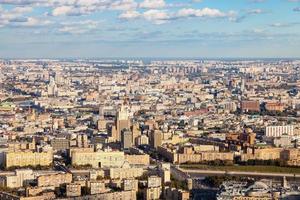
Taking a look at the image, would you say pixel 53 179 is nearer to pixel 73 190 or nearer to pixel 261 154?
pixel 73 190

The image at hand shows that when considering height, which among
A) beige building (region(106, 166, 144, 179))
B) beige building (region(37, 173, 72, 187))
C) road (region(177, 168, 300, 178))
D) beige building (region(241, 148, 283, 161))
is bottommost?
road (region(177, 168, 300, 178))

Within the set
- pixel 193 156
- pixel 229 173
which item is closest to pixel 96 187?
pixel 229 173

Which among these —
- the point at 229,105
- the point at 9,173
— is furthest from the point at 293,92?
the point at 9,173

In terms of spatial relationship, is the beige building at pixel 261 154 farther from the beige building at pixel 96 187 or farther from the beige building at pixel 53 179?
the beige building at pixel 96 187

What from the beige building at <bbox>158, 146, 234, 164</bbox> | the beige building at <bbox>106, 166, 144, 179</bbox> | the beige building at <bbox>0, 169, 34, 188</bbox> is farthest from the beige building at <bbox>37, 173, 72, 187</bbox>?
the beige building at <bbox>158, 146, 234, 164</bbox>

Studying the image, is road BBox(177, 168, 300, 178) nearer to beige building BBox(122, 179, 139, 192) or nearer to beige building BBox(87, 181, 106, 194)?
beige building BBox(122, 179, 139, 192)

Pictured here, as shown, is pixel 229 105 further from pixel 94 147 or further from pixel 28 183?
pixel 28 183

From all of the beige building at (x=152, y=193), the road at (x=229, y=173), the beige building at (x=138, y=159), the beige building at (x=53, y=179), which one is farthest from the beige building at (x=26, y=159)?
the beige building at (x=152, y=193)
